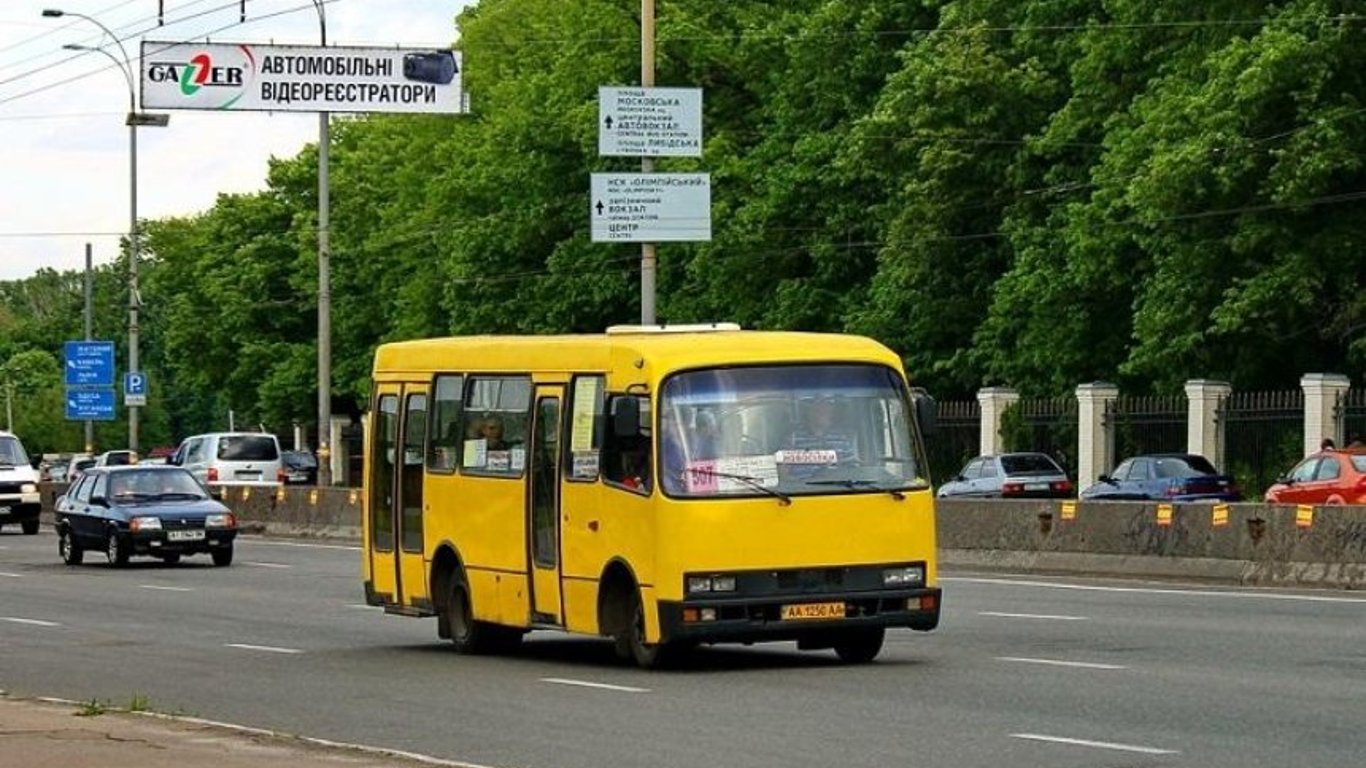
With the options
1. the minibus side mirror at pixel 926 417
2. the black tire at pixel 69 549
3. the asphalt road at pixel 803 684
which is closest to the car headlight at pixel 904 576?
the asphalt road at pixel 803 684

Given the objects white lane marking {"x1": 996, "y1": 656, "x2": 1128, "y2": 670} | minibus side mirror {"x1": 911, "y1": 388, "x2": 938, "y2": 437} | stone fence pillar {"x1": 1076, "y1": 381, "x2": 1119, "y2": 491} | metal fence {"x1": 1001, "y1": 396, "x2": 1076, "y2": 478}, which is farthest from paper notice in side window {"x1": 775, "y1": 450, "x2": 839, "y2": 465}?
metal fence {"x1": 1001, "y1": 396, "x2": 1076, "y2": 478}

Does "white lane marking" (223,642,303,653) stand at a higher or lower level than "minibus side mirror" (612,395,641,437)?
lower

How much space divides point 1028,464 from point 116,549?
1955cm

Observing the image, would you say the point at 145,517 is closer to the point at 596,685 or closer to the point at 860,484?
the point at 860,484

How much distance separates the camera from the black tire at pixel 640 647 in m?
21.6

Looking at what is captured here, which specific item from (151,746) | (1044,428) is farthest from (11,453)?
(151,746)

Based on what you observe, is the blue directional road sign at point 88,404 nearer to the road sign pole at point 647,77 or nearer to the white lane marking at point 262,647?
the road sign pole at point 647,77

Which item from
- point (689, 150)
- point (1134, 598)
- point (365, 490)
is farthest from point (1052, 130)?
point (365, 490)

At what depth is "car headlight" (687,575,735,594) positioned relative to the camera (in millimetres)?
21062

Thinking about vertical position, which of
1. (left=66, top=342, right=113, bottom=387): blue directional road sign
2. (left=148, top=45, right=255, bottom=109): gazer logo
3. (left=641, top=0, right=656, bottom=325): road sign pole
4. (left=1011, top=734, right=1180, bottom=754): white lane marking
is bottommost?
(left=1011, top=734, right=1180, bottom=754): white lane marking

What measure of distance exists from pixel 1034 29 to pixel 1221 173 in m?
11.4

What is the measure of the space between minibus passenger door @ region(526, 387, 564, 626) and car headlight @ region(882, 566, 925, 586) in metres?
2.66

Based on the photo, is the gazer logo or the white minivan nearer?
the gazer logo

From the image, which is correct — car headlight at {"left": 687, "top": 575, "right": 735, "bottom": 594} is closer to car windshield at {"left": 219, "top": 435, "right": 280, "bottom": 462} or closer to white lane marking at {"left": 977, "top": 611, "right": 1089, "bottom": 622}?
white lane marking at {"left": 977, "top": 611, "right": 1089, "bottom": 622}
